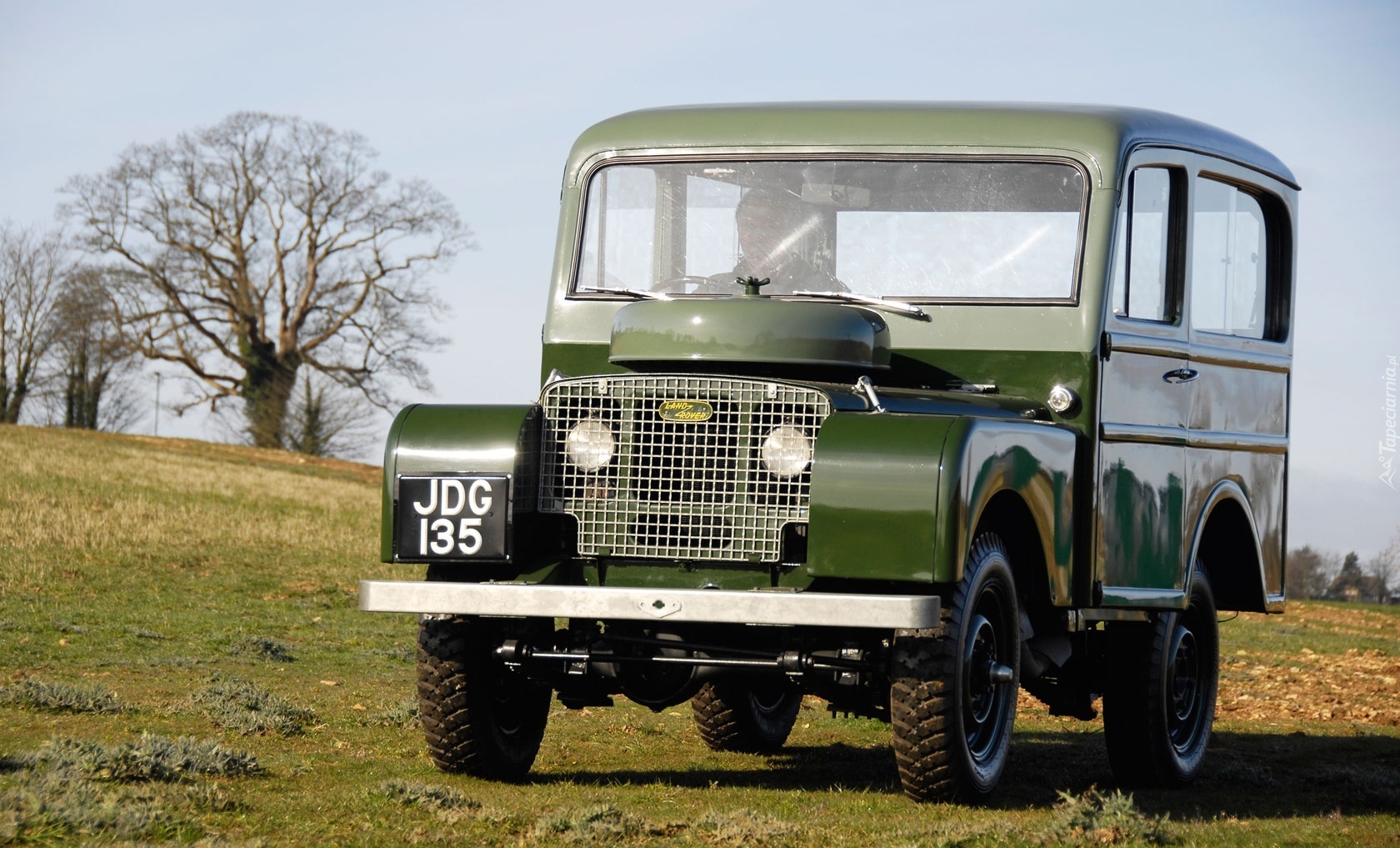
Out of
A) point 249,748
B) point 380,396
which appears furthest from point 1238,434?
point 380,396

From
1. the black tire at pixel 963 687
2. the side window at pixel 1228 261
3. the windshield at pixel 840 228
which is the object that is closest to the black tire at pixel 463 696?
the black tire at pixel 963 687

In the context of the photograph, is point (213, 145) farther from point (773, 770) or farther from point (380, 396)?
point (773, 770)

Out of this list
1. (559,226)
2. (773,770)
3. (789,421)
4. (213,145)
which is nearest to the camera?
(789,421)

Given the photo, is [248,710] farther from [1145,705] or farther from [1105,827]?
[1105,827]

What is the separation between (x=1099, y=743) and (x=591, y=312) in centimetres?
474

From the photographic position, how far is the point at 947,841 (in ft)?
18.9

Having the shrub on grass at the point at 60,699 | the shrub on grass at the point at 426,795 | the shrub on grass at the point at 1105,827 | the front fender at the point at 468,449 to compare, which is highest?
the front fender at the point at 468,449

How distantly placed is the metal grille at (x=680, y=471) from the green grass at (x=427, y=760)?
3.36 ft

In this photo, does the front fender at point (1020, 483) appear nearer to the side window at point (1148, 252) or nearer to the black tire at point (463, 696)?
the side window at point (1148, 252)

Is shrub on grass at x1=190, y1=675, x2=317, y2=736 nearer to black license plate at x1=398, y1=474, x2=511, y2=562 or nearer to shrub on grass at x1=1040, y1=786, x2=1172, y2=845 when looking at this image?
black license plate at x1=398, y1=474, x2=511, y2=562

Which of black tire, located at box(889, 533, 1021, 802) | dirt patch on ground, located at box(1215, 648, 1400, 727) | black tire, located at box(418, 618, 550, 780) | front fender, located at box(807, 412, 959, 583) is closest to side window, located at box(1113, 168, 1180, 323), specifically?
black tire, located at box(889, 533, 1021, 802)

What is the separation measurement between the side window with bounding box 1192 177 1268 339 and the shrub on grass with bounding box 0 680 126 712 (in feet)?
19.7

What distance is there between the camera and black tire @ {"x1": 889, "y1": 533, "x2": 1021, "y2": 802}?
614cm

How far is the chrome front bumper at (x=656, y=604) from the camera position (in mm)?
5801
